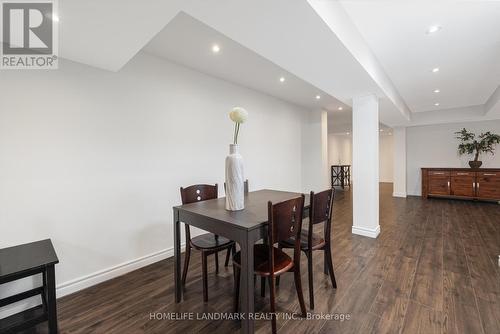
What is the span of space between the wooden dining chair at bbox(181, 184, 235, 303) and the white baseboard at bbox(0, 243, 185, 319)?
749 millimetres

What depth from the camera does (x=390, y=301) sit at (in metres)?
1.85

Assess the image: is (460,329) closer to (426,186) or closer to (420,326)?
(420,326)

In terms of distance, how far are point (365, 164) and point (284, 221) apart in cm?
245

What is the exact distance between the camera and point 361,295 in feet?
6.38

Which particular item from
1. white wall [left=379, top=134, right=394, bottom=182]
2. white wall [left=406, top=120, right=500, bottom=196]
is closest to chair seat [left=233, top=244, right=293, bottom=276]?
white wall [left=406, top=120, right=500, bottom=196]

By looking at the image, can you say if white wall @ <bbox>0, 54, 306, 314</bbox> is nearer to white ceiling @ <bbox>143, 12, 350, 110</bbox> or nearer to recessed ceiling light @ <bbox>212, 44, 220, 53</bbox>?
white ceiling @ <bbox>143, 12, 350, 110</bbox>

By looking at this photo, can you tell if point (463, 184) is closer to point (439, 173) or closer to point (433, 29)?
point (439, 173)

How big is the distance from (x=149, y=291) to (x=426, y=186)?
7304 mm

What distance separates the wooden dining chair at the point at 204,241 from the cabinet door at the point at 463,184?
21.6 feet

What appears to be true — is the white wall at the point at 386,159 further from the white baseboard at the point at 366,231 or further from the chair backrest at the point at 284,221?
the chair backrest at the point at 284,221

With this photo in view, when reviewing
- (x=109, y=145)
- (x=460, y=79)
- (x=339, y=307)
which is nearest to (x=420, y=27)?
(x=460, y=79)

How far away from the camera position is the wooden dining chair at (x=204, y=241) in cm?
190

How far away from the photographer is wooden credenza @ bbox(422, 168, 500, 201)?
5.41 m

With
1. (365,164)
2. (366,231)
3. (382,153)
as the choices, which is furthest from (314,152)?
(382,153)
